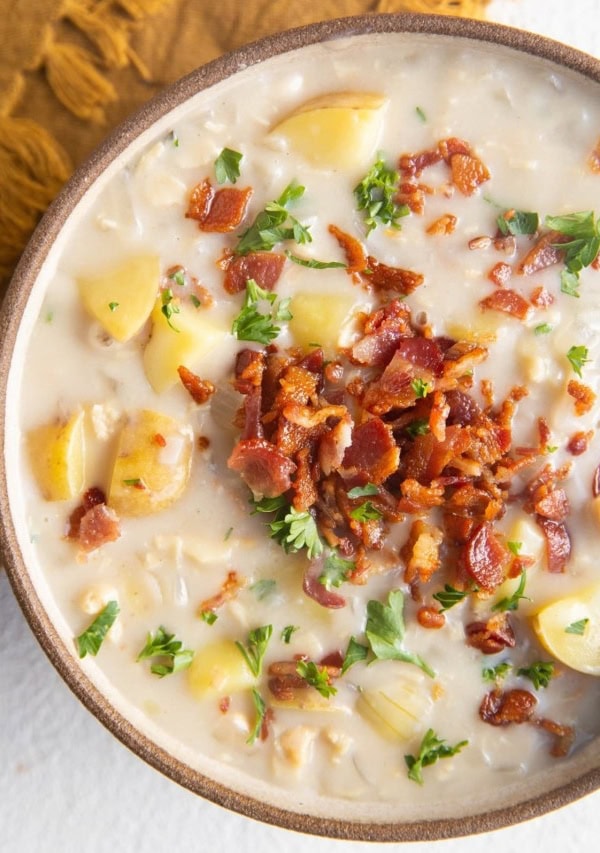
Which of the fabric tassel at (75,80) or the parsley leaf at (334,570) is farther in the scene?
the fabric tassel at (75,80)

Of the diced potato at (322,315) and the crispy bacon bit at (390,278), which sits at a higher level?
the crispy bacon bit at (390,278)

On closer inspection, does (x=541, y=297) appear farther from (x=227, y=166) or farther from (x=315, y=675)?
(x=315, y=675)

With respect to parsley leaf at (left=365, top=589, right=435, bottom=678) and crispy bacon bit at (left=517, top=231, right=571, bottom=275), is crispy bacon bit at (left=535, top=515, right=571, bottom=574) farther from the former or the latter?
crispy bacon bit at (left=517, top=231, right=571, bottom=275)

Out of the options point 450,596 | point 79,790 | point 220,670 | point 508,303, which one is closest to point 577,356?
point 508,303

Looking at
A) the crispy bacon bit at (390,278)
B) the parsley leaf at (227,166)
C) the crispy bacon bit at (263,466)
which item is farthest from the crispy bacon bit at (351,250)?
the crispy bacon bit at (263,466)

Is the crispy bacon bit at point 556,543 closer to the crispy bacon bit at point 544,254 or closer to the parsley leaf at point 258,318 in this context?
the crispy bacon bit at point 544,254

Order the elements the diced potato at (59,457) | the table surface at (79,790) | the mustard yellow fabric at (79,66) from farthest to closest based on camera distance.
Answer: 1. the table surface at (79,790)
2. the mustard yellow fabric at (79,66)
3. the diced potato at (59,457)
